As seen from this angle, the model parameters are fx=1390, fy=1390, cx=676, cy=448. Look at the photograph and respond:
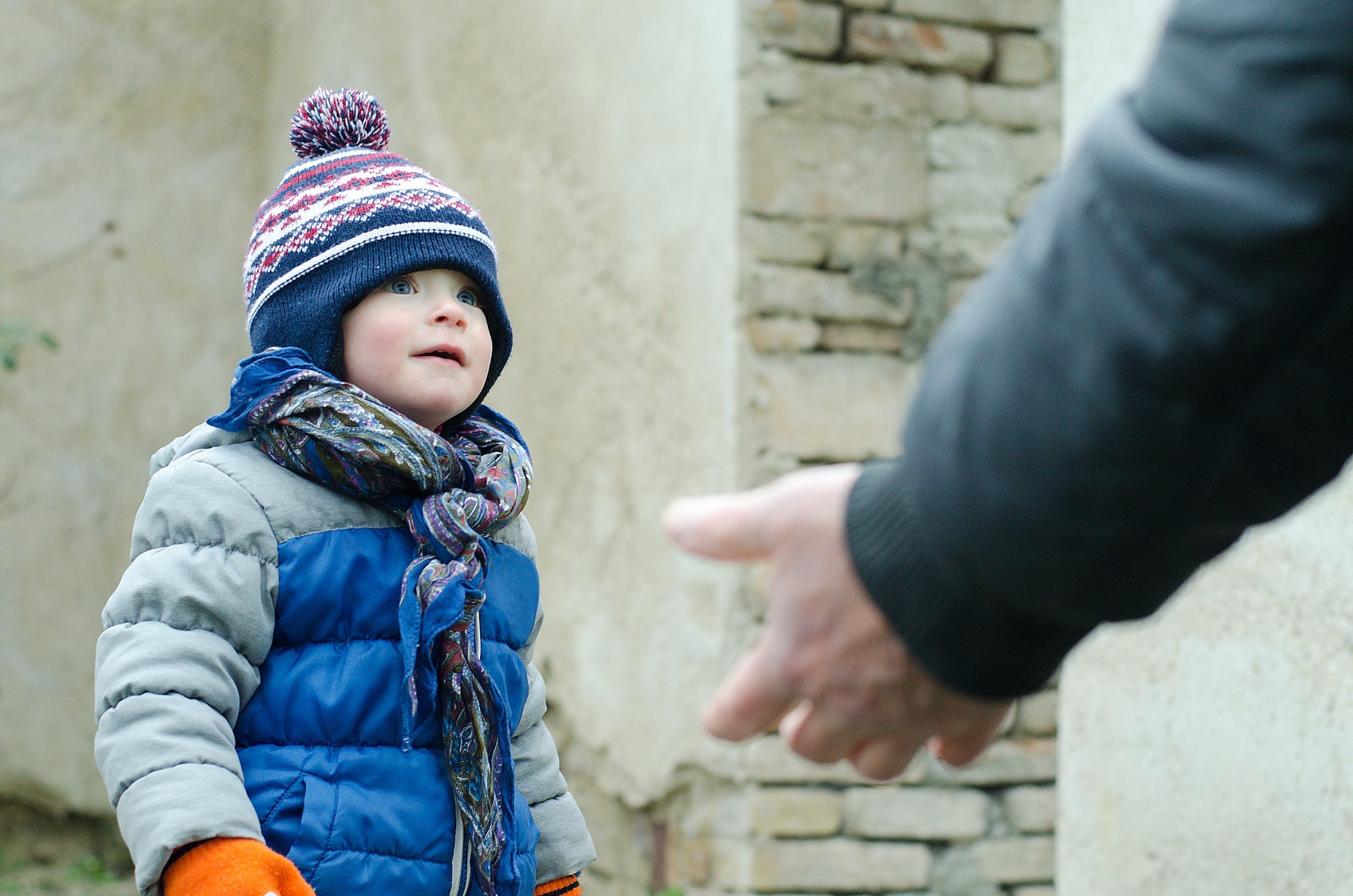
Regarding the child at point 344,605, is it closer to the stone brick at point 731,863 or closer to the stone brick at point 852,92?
the stone brick at point 731,863

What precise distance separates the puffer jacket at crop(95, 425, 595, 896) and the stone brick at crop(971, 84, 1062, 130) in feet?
7.46

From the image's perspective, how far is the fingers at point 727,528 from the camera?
2.99 ft

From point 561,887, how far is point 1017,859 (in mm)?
1873

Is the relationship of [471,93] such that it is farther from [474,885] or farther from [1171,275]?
[1171,275]

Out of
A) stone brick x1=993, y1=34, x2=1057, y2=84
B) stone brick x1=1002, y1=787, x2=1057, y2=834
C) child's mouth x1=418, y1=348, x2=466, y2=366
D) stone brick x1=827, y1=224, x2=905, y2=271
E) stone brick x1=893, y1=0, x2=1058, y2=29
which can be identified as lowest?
stone brick x1=1002, y1=787, x2=1057, y2=834

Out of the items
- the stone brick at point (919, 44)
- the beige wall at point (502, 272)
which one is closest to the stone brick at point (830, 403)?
the beige wall at point (502, 272)

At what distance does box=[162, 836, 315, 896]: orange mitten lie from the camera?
1.33 meters

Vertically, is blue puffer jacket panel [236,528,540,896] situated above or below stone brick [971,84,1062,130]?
below

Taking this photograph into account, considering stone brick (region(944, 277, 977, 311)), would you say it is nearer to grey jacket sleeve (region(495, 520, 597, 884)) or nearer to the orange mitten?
grey jacket sleeve (region(495, 520, 597, 884))

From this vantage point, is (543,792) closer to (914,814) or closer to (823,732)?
(823,732)

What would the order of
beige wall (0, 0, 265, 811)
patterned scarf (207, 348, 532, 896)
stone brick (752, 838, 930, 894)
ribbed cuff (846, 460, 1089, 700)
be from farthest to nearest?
beige wall (0, 0, 265, 811), stone brick (752, 838, 930, 894), patterned scarf (207, 348, 532, 896), ribbed cuff (846, 460, 1089, 700)

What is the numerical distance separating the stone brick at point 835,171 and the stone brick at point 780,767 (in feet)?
4.00

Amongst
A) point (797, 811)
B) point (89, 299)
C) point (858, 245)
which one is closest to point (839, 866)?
point (797, 811)

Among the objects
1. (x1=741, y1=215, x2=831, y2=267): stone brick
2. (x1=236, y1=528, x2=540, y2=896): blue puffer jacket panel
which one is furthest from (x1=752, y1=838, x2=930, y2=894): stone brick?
(x1=236, y1=528, x2=540, y2=896): blue puffer jacket panel
